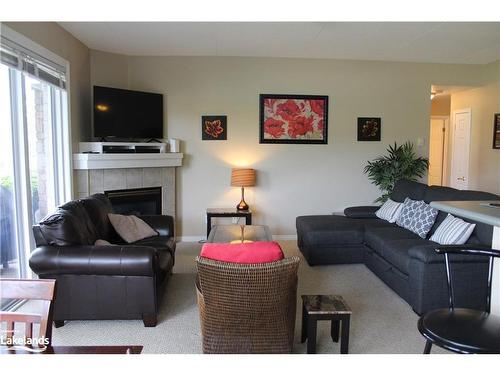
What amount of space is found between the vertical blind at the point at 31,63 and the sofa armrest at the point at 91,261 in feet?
5.14

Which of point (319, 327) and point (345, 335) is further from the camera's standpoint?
point (319, 327)

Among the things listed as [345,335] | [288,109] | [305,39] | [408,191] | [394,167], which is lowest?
[345,335]

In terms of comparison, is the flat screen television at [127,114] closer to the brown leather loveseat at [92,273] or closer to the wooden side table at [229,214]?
the wooden side table at [229,214]

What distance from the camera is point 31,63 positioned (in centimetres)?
336

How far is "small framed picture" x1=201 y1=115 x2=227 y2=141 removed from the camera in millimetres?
5434

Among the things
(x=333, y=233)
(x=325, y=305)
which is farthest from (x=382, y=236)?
(x=325, y=305)

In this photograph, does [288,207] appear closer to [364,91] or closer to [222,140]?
[222,140]

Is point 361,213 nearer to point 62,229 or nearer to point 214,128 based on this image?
point 214,128

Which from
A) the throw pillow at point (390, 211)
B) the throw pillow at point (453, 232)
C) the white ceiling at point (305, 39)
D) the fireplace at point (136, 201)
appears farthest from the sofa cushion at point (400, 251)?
the fireplace at point (136, 201)

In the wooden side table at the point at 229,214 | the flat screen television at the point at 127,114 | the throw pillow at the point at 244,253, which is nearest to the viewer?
the throw pillow at the point at 244,253

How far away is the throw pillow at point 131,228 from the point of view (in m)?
3.64

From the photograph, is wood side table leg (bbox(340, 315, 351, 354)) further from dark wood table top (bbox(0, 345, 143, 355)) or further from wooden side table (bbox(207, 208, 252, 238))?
wooden side table (bbox(207, 208, 252, 238))

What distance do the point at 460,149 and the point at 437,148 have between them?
132cm

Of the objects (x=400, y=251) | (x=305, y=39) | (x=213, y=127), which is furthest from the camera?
(x=213, y=127)
